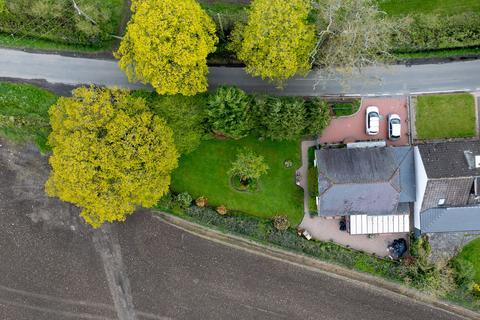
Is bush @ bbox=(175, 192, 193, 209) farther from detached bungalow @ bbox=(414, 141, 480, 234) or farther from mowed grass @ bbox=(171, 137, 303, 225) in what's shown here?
detached bungalow @ bbox=(414, 141, 480, 234)

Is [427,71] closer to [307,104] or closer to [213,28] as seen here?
[307,104]

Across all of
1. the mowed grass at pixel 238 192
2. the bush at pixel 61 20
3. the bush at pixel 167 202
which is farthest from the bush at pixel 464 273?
the bush at pixel 61 20

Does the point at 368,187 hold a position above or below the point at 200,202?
above

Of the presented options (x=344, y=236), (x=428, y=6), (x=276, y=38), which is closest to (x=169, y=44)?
(x=276, y=38)

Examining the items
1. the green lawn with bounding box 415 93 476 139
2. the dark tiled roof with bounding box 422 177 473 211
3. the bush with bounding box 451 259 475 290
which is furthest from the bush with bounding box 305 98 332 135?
the bush with bounding box 451 259 475 290

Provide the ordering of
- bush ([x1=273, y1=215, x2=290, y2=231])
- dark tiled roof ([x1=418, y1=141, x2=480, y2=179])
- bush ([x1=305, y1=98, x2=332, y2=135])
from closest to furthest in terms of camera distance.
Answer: bush ([x1=305, y1=98, x2=332, y2=135]) < dark tiled roof ([x1=418, y1=141, x2=480, y2=179]) < bush ([x1=273, y1=215, x2=290, y2=231])

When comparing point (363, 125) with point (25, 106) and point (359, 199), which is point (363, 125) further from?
point (25, 106)

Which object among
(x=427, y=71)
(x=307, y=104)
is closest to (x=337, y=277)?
(x=307, y=104)
